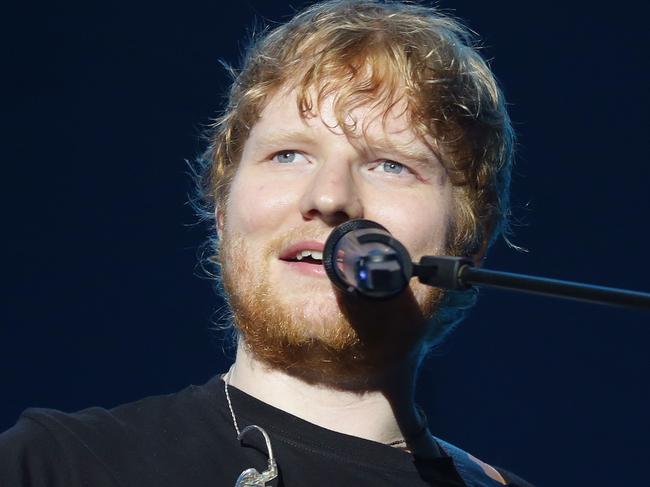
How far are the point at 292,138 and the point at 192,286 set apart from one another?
128cm

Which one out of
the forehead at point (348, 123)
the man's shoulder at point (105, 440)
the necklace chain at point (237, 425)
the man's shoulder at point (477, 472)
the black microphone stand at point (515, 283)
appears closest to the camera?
the black microphone stand at point (515, 283)

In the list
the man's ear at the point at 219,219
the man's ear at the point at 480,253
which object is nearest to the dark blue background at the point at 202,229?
the man's ear at the point at 219,219

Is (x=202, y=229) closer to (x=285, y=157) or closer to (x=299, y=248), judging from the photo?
(x=285, y=157)

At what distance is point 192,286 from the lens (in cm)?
299

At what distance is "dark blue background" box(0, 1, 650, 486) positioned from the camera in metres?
2.85

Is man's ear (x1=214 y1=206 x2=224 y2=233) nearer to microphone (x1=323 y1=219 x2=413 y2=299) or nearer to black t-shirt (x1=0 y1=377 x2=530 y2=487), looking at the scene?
black t-shirt (x1=0 y1=377 x2=530 y2=487)

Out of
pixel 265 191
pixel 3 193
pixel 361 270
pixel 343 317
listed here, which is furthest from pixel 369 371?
pixel 3 193

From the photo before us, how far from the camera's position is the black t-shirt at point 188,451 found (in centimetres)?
148

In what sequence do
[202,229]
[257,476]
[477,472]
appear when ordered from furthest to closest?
[202,229], [477,472], [257,476]

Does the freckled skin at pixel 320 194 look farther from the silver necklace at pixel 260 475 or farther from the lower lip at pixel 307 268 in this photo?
the silver necklace at pixel 260 475

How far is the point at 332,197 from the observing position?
1.64 meters

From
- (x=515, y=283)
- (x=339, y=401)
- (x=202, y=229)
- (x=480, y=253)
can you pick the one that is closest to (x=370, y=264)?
(x=515, y=283)

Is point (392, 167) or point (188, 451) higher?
point (392, 167)

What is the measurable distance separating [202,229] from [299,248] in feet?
4.33
